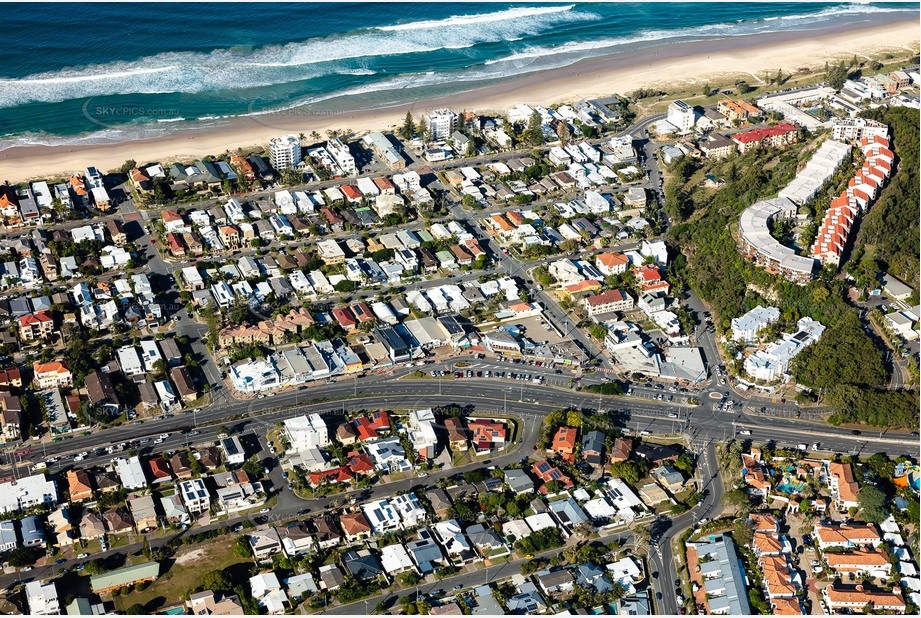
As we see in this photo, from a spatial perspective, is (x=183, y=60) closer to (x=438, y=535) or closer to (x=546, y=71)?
(x=546, y=71)

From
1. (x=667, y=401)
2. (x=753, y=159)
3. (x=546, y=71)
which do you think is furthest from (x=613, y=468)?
(x=546, y=71)

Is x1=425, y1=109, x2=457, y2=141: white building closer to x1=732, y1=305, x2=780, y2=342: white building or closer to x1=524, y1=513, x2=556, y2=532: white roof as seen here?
x1=732, y1=305, x2=780, y2=342: white building

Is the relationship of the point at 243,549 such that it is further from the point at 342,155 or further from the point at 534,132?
the point at 534,132

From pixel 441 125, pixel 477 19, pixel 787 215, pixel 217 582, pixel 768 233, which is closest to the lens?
pixel 217 582

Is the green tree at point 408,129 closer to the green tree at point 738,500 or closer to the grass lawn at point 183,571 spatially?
the green tree at point 738,500

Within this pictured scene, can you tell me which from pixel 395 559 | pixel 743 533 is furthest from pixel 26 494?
pixel 743 533
